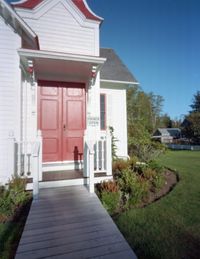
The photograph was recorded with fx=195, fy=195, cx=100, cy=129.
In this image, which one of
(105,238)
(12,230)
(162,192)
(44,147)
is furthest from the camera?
(44,147)

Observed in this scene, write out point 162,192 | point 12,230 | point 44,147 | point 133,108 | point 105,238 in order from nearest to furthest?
point 105,238
point 12,230
point 162,192
point 44,147
point 133,108

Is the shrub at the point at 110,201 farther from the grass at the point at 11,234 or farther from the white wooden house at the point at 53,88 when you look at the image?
the grass at the point at 11,234

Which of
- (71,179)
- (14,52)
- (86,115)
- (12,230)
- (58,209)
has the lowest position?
(12,230)

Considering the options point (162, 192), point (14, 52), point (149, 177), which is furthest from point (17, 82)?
point (162, 192)

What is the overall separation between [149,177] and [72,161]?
249cm

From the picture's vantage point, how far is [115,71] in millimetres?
9023

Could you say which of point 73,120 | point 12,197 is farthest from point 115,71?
point 12,197

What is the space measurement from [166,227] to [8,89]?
4.69m

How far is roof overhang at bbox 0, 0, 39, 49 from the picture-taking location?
189 inches

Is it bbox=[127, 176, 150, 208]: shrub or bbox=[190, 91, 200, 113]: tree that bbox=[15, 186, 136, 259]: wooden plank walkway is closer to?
bbox=[127, 176, 150, 208]: shrub

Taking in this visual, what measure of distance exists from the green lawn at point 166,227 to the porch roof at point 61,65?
12.6 feet

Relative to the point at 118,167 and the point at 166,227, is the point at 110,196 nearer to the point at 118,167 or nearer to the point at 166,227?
the point at 166,227

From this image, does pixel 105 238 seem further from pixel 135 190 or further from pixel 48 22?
pixel 48 22

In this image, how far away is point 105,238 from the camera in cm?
299
